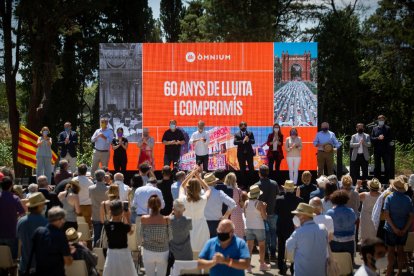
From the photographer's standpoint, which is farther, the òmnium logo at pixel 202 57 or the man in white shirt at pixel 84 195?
the òmnium logo at pixel 202 57

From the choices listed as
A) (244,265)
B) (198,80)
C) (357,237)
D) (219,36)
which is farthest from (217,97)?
(219,36)

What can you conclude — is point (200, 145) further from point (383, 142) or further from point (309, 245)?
point (309, 245)

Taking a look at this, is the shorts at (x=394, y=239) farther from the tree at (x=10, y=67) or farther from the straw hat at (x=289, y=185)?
the tree at (x=10, y=67)

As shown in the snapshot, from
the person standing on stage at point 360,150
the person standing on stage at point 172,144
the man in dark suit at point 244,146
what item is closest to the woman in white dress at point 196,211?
the man in dark suit at point 244,146

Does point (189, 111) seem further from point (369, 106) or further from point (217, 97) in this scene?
point (369, 106)

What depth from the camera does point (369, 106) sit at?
3747cm

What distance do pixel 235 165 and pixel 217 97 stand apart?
1.87 m

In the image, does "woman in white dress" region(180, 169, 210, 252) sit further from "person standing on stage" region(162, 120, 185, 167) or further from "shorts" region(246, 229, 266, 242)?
"person standing on stage" region(162, 120, 185, 167)

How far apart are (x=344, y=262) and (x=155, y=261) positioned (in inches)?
90.5

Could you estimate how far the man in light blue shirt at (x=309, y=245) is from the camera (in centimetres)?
815

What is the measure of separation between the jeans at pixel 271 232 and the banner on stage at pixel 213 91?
7.25 metres

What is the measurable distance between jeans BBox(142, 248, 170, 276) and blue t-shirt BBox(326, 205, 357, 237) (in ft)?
7.08

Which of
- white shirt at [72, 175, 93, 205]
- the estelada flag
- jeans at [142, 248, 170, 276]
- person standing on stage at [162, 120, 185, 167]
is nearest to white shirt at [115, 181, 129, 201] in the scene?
white shirt at [72, 175, 93, 205]

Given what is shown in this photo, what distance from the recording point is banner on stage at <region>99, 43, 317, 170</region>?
19.7 m
